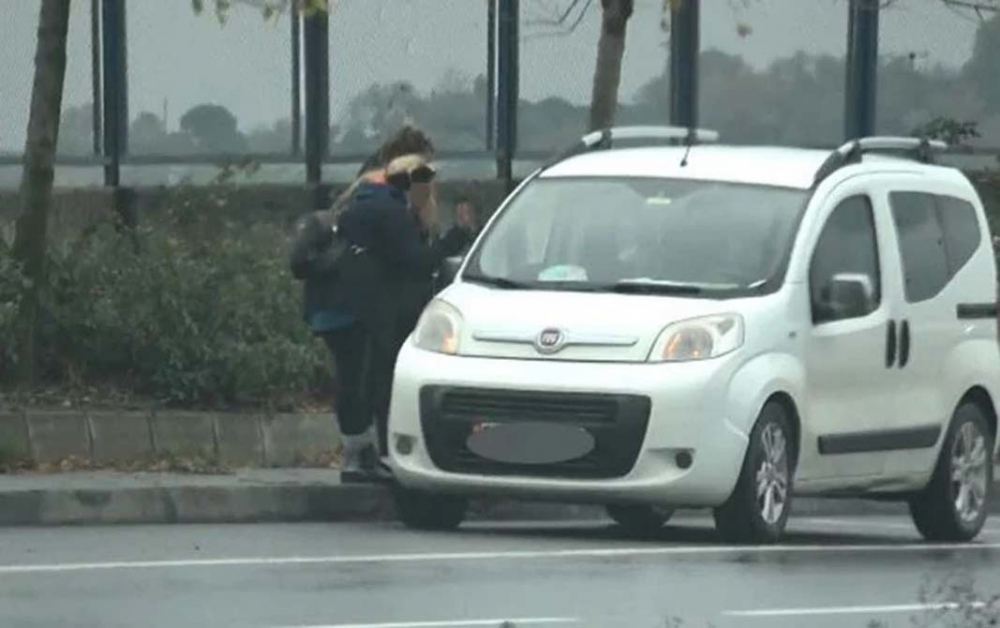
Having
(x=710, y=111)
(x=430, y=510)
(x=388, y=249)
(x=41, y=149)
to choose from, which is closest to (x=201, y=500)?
(x=430, y=510)

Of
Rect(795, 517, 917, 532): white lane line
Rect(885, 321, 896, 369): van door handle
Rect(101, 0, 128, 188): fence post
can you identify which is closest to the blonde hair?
Rect(885, 321, 896, 369): van door handle

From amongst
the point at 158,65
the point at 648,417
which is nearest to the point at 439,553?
the point at 648,417

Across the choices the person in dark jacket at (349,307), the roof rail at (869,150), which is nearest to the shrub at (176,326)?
the person in dark jacket at (349,307)

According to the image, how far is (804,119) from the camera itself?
23047mm

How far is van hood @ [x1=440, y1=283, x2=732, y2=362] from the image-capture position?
516 inches

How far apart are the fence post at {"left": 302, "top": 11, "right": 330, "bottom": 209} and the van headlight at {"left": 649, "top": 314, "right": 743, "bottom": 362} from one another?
796 cm

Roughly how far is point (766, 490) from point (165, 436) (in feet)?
11.5

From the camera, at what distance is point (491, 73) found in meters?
21.5

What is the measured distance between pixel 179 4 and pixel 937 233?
7361mm

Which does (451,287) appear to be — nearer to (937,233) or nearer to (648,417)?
(648,417)

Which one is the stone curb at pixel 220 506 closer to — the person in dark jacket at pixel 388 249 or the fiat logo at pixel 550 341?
the person in dark jacket at pixel 388 249

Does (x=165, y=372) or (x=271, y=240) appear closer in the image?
(x=165, y=372)

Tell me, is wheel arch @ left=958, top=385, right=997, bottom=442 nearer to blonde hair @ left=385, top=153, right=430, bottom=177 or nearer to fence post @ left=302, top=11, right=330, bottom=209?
blonde hair @ left=385, top=153, right=430, bottom=177

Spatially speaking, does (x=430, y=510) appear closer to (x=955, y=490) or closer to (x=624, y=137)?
(x=624, y=137)
